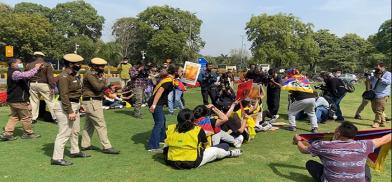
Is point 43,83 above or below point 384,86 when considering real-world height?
below

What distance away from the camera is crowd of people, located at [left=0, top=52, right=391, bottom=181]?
6.36m

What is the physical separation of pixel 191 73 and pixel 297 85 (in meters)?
5.17

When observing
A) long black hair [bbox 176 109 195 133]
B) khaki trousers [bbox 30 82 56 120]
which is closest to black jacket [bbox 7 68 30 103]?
khaki trousers [bbox 30 82 56 120]

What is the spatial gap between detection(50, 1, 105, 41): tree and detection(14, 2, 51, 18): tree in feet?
4.67

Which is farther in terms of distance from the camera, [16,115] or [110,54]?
[110,54]

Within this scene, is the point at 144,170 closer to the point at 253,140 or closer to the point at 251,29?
the point at 253,140

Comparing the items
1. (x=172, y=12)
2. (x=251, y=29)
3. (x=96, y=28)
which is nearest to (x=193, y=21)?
(x=172, y=12)

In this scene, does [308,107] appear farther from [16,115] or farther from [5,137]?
[5,137]

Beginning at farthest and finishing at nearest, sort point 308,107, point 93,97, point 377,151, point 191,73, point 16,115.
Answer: point 191,73 → point 308,107 → point 16,115 → point 93,97 → point 377,151

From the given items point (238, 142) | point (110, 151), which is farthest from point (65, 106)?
point (238, 142)

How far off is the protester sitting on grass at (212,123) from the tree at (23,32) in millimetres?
58244

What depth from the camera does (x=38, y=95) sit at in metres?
10.4

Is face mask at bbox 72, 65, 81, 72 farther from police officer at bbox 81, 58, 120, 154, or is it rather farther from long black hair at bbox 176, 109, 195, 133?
long black hair at bbox 176, 109, 195, 133

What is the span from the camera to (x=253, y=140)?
29.7ft
